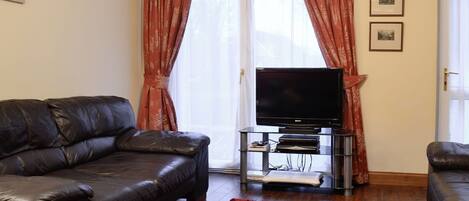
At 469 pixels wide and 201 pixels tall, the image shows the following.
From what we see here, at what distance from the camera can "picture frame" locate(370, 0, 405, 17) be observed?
Result: 4441 millimetres

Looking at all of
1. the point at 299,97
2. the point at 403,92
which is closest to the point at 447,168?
the point at 403,92

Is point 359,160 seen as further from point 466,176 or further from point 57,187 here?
point 57,187

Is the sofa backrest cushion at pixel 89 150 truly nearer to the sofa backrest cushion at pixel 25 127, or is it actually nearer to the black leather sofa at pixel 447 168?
the sofa backrest cushion at pixel 25 127

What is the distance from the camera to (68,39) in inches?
155

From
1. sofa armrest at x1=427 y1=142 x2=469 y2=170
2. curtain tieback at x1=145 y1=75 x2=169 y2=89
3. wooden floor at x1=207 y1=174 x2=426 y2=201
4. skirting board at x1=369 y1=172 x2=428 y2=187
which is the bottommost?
wooden floor at x1=207 y1=174 x2=426 y2=201

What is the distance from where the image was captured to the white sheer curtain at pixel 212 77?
4910mm

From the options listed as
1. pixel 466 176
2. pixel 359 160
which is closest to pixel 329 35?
pixel 359 160

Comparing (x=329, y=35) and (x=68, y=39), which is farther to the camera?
(x=329, y=35)

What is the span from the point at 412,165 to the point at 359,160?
1.64ft

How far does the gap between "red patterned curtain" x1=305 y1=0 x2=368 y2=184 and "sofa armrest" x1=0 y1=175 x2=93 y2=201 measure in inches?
113

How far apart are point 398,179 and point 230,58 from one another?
6.49 feet

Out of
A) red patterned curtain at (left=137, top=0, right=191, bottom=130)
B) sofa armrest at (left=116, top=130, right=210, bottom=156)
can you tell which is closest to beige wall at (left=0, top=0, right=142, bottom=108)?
red patterned curtain at (left=137, top=0, right=191, bottom=130)

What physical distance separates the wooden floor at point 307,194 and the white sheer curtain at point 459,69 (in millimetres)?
679

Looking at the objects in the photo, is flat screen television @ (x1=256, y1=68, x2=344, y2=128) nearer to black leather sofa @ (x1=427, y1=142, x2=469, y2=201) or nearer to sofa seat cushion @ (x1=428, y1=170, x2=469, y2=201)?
black leather sofa @ (x1=427, y1=142, x2=469, y2=201)
